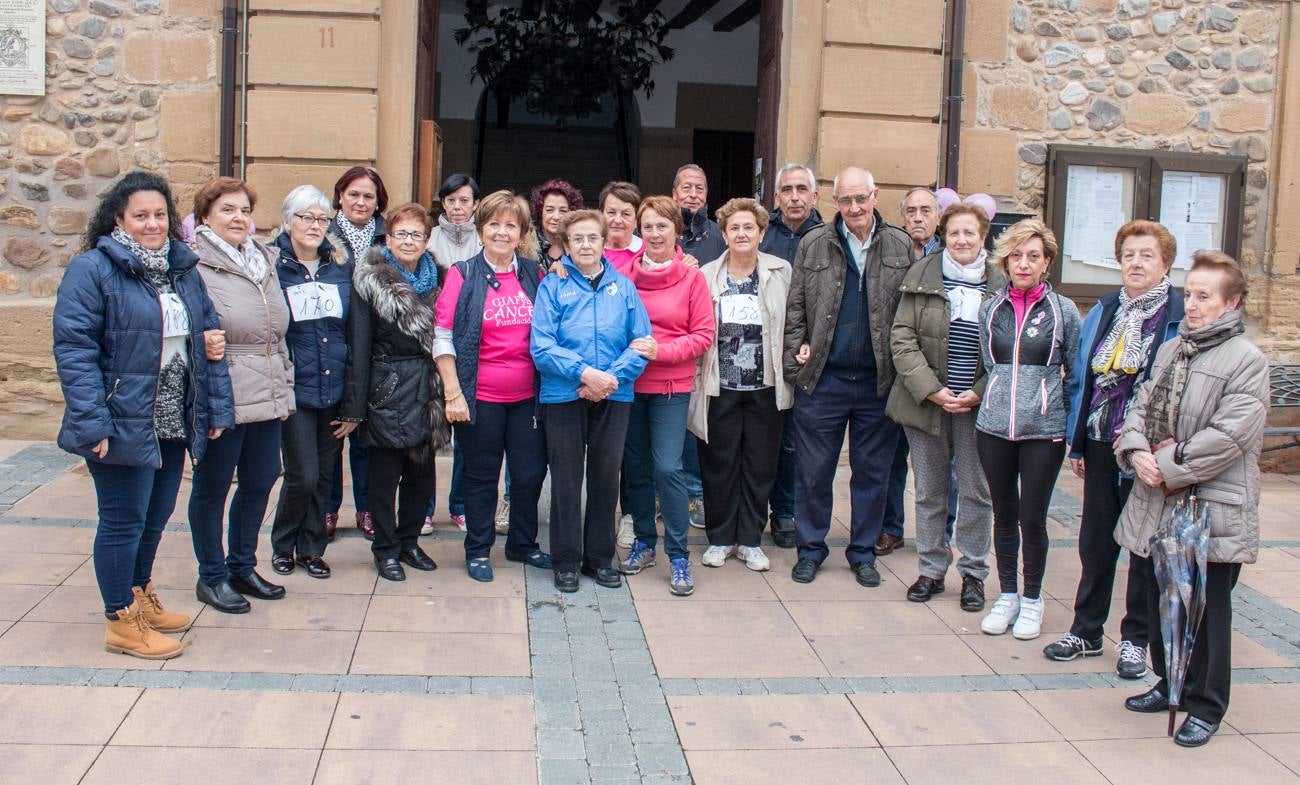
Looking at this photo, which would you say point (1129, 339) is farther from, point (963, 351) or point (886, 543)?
point (886, 543)

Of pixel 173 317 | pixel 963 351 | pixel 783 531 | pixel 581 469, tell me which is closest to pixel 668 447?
pixel 581 469

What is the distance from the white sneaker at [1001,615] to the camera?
4.77 m

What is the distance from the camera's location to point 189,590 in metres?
4.95

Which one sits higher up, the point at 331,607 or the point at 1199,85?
the point at 1199,85

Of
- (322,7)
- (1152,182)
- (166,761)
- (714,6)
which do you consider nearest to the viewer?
(166,761)

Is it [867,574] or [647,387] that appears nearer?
[647,387]

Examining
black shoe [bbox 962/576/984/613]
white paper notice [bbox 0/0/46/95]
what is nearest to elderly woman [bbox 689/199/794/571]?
black shoe [bbox 962/576/984/613]

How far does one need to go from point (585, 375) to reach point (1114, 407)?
1.95 m

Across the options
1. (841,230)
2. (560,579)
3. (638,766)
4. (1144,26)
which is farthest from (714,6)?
(638,766)

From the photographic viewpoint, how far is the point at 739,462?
218 inches

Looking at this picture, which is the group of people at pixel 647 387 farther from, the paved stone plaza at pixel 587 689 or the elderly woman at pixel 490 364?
the paved stone plaza at pixel 587 689

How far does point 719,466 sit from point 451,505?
142 centimetres

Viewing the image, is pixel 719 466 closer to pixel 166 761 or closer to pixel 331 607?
pixel 331 607

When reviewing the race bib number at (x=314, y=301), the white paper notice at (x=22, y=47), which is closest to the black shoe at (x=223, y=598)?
the race bib number at (x=314, y=301)
